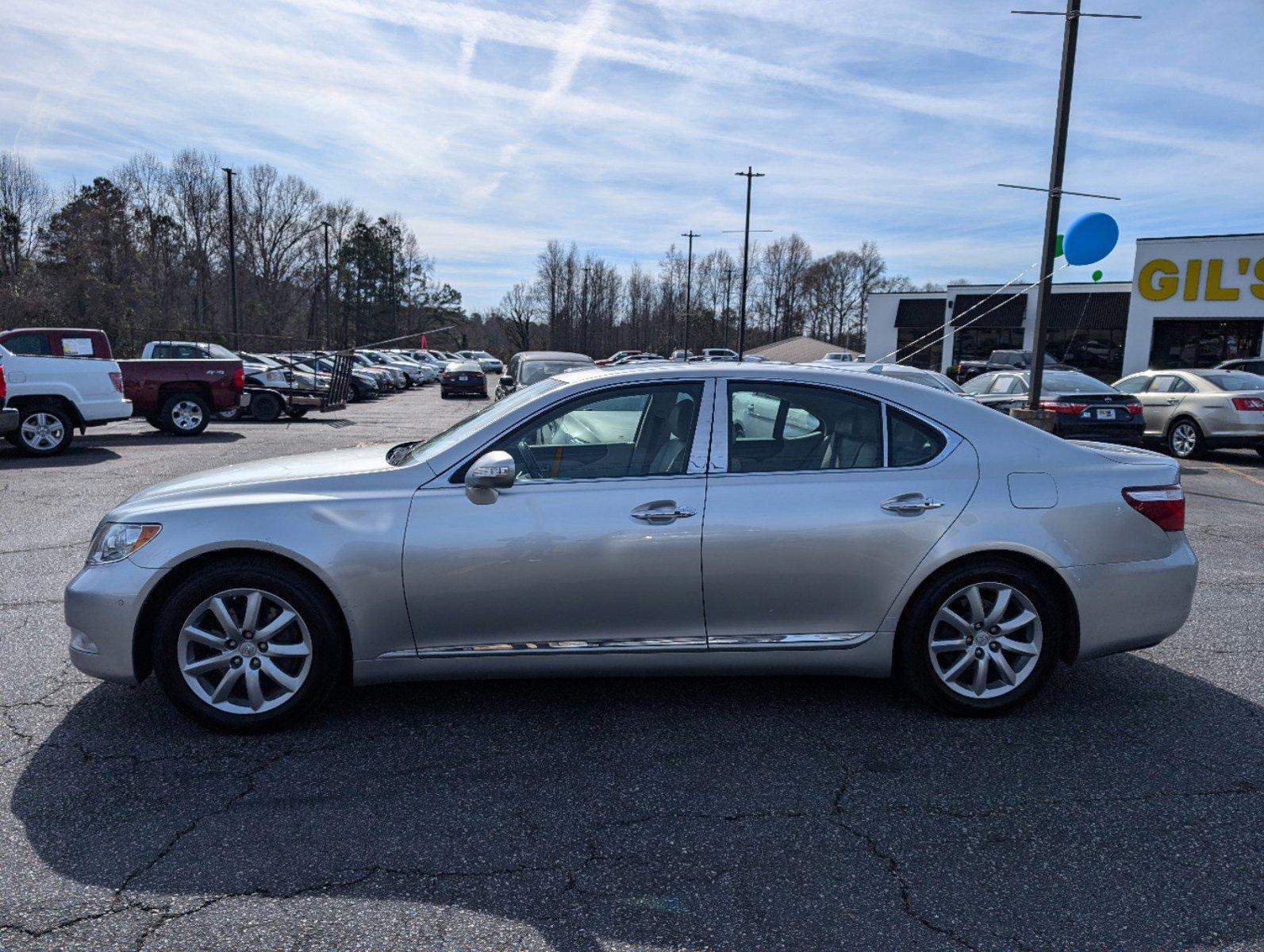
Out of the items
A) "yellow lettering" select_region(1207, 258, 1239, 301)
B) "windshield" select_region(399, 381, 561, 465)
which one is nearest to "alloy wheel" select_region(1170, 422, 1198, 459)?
"windshield" select_region(399, 381, 561, 465)

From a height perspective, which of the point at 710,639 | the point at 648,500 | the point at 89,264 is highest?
the point at 89,264

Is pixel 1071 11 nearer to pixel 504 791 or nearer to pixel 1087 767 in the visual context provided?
pixel 1087 767

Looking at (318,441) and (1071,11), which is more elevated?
(1071,11)

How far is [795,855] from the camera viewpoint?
298cm

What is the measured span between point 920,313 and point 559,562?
4896 cm

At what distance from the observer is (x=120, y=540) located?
3.81 metres

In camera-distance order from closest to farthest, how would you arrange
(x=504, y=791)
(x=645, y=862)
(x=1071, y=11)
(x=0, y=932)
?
(x=0, y=932) → (x=645, y=862) → (x=504, y=791) → (x=1071, y=11)

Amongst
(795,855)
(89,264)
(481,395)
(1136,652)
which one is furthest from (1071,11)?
(89,264)

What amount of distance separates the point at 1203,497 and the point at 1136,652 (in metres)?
6.94

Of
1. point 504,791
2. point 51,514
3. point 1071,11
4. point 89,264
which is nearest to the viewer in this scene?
point 504,791

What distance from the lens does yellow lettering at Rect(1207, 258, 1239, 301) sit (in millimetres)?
27031

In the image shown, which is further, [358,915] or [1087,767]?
[1087,767]

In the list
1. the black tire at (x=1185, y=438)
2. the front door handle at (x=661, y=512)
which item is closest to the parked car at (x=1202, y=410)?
the black tire at (x=1185, y=438)

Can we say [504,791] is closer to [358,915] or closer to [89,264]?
[358,915]
